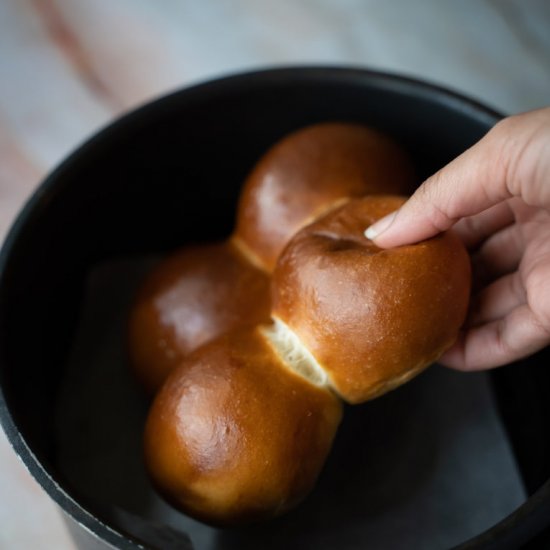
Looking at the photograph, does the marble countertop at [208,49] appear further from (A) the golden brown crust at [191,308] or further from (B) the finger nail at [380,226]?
(B) the finger nail at [380,226]

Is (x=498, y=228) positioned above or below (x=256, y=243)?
below

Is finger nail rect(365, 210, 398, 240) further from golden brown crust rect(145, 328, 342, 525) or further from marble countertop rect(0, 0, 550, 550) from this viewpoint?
marble countertop rect(0, 0, 550, 550)

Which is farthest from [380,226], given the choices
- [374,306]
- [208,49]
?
[208,49]

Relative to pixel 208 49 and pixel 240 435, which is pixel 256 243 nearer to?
pixel 240 435

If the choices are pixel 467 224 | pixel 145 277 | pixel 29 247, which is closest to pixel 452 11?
pixel 467 224

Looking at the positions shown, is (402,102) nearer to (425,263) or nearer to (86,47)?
(425,263)

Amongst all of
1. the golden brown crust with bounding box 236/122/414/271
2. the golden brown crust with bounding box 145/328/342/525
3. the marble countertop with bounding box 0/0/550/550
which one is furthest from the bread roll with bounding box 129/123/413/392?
the marble countertop with bounding box 0/0/550/550

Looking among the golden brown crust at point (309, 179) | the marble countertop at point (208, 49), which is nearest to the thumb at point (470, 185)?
the golden brown crust at point (309, 179)
